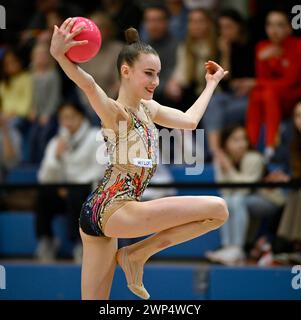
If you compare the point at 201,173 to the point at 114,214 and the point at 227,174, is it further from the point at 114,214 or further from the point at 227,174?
the point at 114,214

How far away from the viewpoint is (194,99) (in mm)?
6746

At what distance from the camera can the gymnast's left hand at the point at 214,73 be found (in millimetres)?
4211

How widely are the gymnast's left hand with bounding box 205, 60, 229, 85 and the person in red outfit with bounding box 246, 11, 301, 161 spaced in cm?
231

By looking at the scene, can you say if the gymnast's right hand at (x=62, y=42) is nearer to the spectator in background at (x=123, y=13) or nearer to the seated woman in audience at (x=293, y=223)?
the seated woman in audience at (x=293, y=223)

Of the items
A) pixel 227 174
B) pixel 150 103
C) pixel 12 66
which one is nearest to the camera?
pixel 150 103

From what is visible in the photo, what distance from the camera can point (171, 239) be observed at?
12.7 feet

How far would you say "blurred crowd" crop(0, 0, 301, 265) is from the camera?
19.5 ft

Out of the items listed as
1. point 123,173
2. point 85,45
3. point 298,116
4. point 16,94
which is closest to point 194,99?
point 298,116

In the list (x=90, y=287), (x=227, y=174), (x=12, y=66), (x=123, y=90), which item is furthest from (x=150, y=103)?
(x=12, y=66)

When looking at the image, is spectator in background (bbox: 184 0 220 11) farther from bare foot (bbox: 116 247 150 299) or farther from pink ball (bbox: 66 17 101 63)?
bare foot (bbox: 116 247 150 299)

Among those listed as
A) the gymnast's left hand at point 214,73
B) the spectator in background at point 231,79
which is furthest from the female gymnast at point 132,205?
the spectator in background at point 231,79
